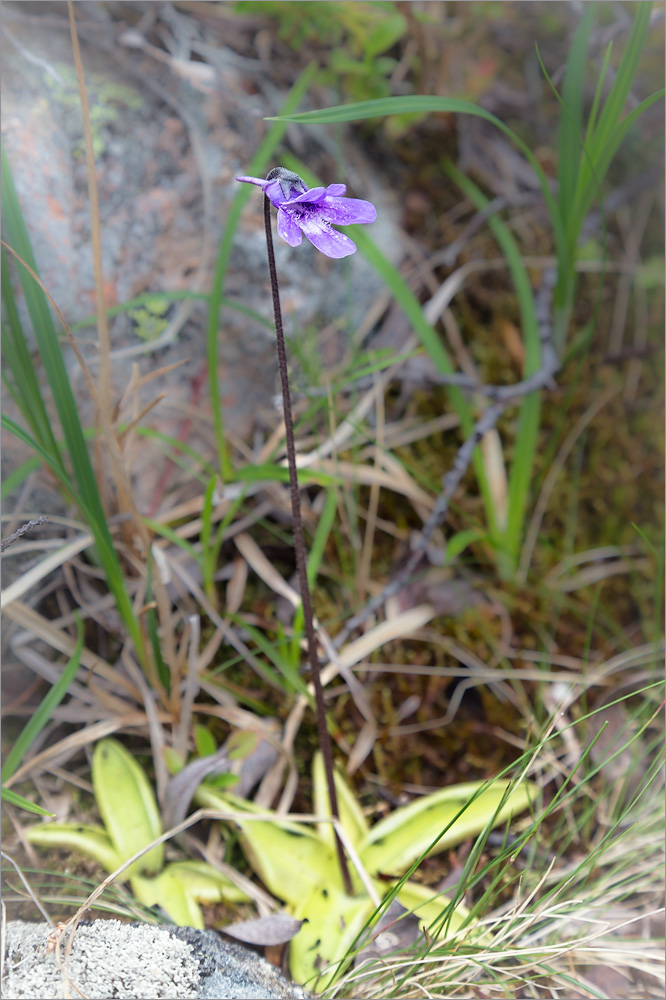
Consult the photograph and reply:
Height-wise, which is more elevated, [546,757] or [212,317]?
[212,317]

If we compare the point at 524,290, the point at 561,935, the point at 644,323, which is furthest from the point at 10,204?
the point at 644,323

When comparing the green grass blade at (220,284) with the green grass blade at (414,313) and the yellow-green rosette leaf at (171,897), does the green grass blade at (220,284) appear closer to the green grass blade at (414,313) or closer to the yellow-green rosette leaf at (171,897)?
the green grass blade at (414,313)

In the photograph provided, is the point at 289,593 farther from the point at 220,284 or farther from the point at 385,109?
the point at 385,109

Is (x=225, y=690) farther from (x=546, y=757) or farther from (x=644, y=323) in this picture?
(x=644, y=323)

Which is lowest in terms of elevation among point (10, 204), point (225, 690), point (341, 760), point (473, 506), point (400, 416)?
point (341, 760)

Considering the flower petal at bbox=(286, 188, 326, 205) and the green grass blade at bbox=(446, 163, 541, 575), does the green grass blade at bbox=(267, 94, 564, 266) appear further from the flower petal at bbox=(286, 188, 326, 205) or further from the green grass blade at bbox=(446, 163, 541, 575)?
the green grass blade at bbox=(446, 163, 541, 575)

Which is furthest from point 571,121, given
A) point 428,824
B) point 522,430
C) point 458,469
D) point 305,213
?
point 428,824

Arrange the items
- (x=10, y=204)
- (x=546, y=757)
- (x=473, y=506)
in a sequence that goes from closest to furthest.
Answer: (x=10, y=204)
(x=546, y=757)
(x=473, y=506)
